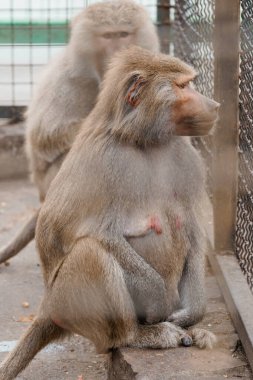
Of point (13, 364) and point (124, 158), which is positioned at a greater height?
point (124, 158)

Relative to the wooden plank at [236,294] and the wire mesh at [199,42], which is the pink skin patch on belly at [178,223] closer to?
the wooden plank at [236,294]

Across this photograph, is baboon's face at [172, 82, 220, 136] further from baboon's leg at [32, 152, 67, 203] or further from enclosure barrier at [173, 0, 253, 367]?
baboon's leg at [32, 152, 67, 203]

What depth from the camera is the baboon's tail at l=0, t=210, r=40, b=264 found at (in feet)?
18.1

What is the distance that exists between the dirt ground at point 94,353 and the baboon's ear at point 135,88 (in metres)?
0.97

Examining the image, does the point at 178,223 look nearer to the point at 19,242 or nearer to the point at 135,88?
the point at 135,88

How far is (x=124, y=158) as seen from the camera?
3.77m

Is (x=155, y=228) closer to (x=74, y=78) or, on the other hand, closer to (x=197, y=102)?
(x=197, y=102)

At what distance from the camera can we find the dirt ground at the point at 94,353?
3662 mm

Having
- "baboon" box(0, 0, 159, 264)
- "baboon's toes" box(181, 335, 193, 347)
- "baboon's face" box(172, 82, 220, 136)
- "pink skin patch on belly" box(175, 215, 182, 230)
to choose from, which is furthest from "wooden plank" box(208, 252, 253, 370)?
"baboon" box(0, 0, 159, 264)

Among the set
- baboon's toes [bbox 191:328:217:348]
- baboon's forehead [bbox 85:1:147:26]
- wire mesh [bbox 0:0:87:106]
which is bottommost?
baboon's toes [bbox 191:328:217:348]

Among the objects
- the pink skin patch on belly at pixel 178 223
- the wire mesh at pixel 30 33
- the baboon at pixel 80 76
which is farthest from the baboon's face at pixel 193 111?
the wire mesh at pixel 30 33

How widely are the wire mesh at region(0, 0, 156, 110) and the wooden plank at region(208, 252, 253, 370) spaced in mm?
3120

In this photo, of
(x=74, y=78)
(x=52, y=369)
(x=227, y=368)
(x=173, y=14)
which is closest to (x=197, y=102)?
(x=227, y=368)

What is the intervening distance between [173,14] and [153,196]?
12.7 ft
